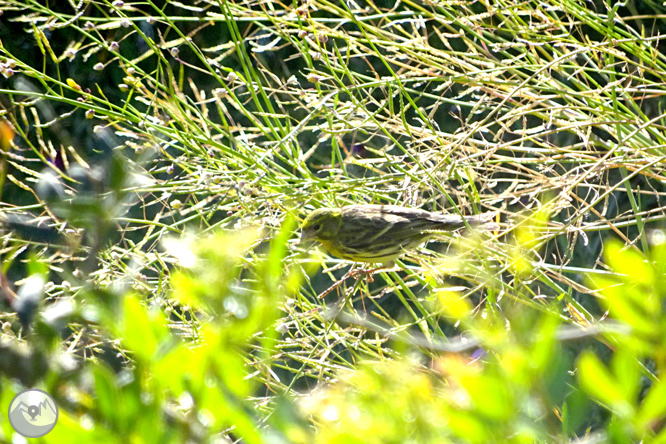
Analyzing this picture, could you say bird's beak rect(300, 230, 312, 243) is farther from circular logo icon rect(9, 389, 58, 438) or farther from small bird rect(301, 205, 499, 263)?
circular logo icon rect(9, 389, 58, 438)

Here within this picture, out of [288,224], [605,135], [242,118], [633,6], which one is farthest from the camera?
[242,118]

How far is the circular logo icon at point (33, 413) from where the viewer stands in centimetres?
42

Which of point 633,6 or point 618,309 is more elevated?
point 618,309

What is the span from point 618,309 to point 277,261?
0.25 m

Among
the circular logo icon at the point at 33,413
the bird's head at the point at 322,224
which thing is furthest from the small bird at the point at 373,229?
the circular logo icon at the point at 33,413

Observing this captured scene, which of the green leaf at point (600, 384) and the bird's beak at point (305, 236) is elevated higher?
the green leaf at point (600, 384)

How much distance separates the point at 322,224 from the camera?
215 cm

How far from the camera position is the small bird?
2.10m

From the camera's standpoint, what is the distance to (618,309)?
0.41m

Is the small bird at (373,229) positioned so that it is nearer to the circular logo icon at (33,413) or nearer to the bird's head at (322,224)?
the bird's head at (322,224)

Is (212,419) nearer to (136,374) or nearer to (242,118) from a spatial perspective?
(136,374)

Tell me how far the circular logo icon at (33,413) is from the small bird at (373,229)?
162cm

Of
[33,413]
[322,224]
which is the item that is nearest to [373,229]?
[322,224]

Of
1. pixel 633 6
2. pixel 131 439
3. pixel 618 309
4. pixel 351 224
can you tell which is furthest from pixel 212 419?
pixel 633 6
